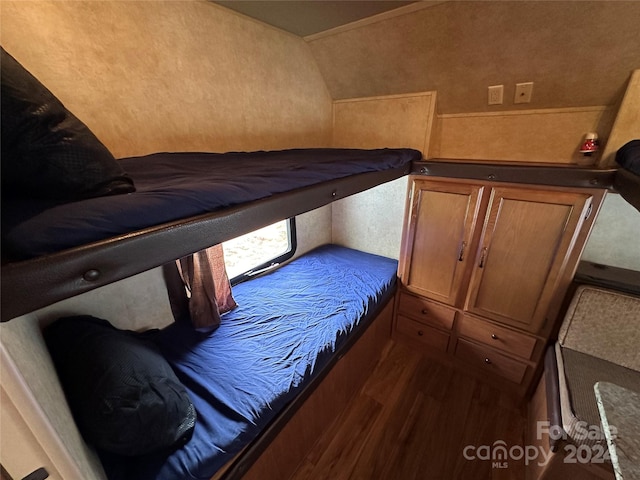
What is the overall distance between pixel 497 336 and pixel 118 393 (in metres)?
2.11

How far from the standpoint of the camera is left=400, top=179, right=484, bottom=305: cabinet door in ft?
5.49

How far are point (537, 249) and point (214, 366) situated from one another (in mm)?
1919

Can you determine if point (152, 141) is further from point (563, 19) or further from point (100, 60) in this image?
point (563, 19)

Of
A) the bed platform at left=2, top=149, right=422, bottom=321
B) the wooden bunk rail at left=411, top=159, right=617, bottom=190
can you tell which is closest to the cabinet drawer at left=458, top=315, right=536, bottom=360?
the wooden bunk rail at left=411, top=159, right=617, bottom=190

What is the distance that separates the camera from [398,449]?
1.50 meters

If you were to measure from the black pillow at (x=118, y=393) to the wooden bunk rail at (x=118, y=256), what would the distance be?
504 millimetres

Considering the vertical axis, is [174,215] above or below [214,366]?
above

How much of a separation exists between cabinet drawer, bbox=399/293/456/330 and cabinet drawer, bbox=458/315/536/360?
0.10 m

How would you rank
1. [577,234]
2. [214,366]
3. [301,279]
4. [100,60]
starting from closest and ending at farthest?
[100,60] < [214,366] < [577,234] < [301,279]

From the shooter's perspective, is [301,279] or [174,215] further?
[301,279]

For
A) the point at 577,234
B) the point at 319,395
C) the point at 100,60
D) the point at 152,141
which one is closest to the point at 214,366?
the point at 319,395

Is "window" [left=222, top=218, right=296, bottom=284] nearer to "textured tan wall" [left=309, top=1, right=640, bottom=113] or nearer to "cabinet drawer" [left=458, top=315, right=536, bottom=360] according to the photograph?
"textured tan wall" [left=309, top=1, right=640, bottom=113]

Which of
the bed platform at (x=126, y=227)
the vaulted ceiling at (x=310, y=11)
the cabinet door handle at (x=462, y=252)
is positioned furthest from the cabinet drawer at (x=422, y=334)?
the vaulted ceiling at (x=310, y=11)

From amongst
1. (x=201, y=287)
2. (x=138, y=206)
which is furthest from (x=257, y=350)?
(x=138, y=206)
